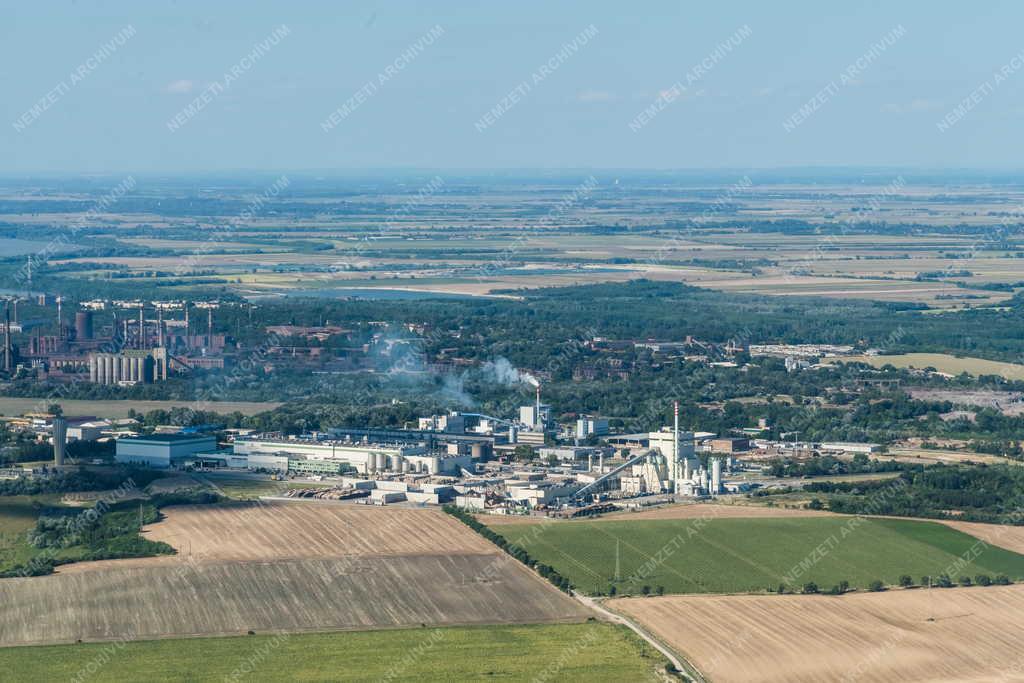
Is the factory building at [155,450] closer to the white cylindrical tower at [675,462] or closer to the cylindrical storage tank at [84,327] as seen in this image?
the white cylindrical tower at [675,462]

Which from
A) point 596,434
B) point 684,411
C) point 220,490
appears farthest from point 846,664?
point 684,411

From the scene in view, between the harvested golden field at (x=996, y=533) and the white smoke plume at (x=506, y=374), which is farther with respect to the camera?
the white smoke plume at (x=506, y=374)

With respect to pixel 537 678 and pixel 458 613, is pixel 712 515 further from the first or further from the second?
pixel 537 678

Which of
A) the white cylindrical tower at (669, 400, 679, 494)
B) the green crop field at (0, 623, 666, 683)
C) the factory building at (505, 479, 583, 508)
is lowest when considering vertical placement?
the green crop field at (0, 623, 666, 683)

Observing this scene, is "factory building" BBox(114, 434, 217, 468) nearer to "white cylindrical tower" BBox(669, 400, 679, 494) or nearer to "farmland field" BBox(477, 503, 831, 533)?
"farmland field" BBox(477, 503, 831, 533)

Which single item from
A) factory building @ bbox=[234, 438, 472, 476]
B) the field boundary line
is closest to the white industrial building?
factory building @ bbox=[234, 438, 472, 476]

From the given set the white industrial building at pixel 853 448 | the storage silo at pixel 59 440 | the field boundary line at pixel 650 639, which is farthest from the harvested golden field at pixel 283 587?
the white industrial building at pixel 853 448

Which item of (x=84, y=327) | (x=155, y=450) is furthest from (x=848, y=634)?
(x=84, y=327)

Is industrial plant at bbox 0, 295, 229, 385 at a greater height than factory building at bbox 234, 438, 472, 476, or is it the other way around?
industrial plant at bbox 0, 295, 229, 385

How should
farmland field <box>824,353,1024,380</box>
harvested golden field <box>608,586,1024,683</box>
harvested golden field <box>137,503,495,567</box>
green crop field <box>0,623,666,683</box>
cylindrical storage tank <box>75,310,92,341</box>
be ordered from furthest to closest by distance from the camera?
cylindrical storage tank <box>75,310,92,341</box>, farmland field <box>824,353,1024,380</box>, harvested golden field <box>137,503,495,567</box>, harvested golden field <box>608,586,1024,683</box>, green crop field <box>0,623,666,683</box>
